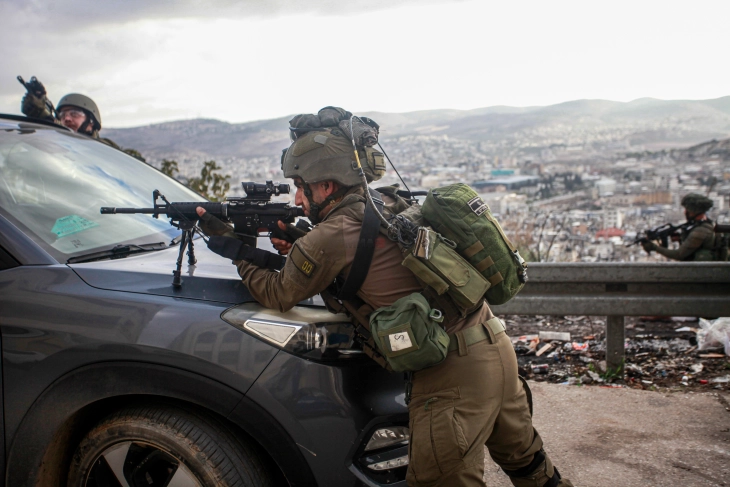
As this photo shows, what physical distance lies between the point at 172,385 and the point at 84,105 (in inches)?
162

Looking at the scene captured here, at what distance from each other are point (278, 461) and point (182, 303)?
0.64 m

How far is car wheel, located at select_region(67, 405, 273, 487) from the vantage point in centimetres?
209

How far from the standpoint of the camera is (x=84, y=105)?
17.8ft

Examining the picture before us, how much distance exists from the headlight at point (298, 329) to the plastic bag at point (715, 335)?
3.87 metres

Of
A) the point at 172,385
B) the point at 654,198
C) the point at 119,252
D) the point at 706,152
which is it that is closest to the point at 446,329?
the point at 172,385

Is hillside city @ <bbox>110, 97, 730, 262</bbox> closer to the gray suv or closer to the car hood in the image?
the car hood

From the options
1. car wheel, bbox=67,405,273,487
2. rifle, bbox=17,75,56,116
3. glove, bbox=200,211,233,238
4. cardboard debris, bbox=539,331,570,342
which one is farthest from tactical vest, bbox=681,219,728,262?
rifle, bbox=17,75,56,116

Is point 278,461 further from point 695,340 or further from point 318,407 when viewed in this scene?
point 695,340

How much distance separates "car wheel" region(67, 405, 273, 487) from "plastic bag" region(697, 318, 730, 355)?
Result: 416 cm

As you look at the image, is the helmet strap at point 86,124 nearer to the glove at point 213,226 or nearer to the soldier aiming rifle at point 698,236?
the glove at point 213,226

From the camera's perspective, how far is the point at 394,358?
2.05m

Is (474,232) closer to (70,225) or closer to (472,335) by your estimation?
(472,335)

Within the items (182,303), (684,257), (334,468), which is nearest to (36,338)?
(182,303)

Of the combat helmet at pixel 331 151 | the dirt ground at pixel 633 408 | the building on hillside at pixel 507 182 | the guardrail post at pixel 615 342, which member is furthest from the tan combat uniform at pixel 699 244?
the combat helmet at pixel 331 151
